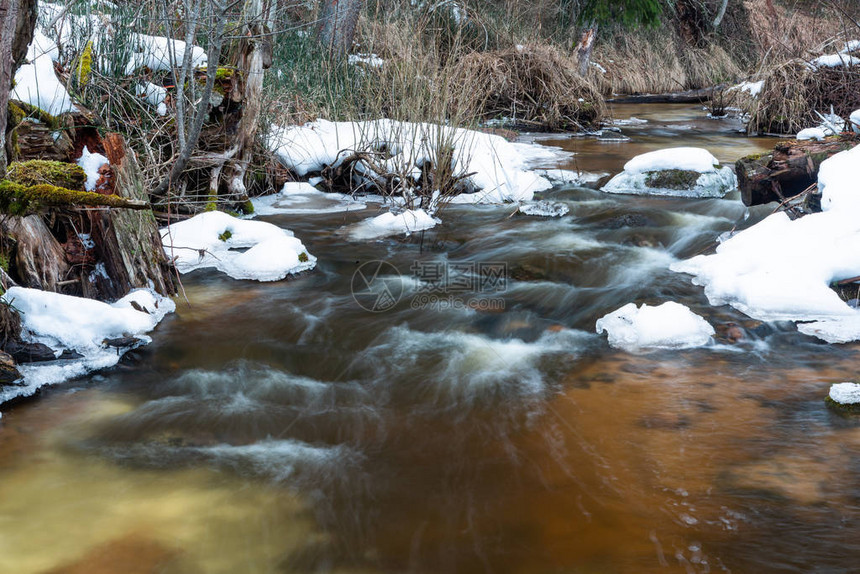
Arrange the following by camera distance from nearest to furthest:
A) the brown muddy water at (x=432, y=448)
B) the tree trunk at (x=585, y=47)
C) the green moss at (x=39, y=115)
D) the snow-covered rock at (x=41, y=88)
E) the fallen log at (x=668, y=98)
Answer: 1. the brown muddy water at (x=432, y=448)
2. the green moss at (x=39, y=115)
3. the snow-covered rock at (x=41, y=88)
4. the tree trunk at (x=585, y=47)
5. the fallen log at (x=668, y=98)

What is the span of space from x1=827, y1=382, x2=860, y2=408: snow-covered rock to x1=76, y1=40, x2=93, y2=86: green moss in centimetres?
494

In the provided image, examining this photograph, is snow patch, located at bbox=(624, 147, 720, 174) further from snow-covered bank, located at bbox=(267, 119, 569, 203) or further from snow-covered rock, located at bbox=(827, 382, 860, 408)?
snow-covered rock, located at bbox=(827, 382, 860, 408)

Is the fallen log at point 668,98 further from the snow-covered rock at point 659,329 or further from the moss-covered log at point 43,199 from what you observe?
the moss-covered log at point 43,199

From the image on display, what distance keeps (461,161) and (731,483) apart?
4.33 metres

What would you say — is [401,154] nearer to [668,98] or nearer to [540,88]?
[540,88]

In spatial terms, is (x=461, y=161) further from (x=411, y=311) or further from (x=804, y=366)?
(x=804, y=366)

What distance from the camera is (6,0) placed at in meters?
2.80

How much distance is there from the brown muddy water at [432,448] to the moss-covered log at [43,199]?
2.38 feet

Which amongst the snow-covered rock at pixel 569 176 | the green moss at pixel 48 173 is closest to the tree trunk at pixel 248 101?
the green moss at pixel 48 173

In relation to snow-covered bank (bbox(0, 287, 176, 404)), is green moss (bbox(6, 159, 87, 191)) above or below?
above

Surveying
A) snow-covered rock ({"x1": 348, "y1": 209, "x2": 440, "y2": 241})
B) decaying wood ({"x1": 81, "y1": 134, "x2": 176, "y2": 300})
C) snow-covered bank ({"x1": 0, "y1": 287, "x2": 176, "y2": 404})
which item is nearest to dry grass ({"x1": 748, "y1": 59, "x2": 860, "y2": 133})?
snow-covered rock ({"x1": 348, "y1": 209, "x2": 440, "y2": 241})

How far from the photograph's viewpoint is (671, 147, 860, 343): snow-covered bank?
3896mm

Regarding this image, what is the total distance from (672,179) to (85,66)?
5162 mm

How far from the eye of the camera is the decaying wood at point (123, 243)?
3.75 meters
